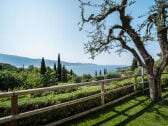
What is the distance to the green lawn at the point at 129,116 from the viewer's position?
8.59 meters

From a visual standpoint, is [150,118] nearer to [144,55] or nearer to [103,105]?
[103,105]

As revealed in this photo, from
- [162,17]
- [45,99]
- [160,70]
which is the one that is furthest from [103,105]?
[162,17]

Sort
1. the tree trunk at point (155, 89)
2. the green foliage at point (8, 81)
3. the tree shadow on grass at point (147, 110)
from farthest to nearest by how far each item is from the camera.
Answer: the green foliage at point (8, 81)
the tree trunk at point (155, 89)
the tree shadow on grass at point (147, 110)

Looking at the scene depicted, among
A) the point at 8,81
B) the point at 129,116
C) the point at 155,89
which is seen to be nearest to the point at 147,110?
the point at 129,116

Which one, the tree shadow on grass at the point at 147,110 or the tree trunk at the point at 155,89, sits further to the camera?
the tree trunk at the point at 155,89

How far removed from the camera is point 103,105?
10.8 meters

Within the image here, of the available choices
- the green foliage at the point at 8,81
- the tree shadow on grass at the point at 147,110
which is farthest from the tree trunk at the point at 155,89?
the green foliage at the point at 8,81

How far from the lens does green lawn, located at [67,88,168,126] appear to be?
8586mm

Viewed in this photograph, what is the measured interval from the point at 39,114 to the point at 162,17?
25.3 ft

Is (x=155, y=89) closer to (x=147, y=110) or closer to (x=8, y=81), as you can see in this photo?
(x=147, y=110)

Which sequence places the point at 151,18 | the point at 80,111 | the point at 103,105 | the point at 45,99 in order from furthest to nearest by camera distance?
the point at 151,18 < the point at 103,105 < the point at 80,111 < the point at 45,99

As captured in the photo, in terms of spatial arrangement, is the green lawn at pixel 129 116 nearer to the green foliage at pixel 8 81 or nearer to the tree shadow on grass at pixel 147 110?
the tree shadow on grass at pixel 147 110

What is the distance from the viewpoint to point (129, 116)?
948 centimetres

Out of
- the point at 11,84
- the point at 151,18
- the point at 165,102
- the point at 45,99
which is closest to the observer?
the point at 45,99
